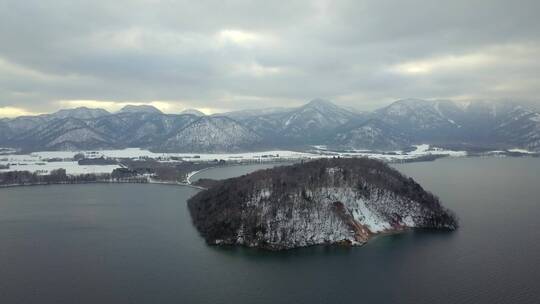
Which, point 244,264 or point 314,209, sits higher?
point 314,209

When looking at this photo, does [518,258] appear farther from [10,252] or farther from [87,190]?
[87,190]

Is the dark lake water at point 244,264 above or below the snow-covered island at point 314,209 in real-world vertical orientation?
below

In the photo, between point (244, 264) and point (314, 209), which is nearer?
point (244, 264)

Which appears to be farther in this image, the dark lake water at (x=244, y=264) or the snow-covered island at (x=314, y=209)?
the snow-covered island at (x=314, y=209)

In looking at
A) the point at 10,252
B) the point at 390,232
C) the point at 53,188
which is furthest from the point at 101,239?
the point at 53,188
